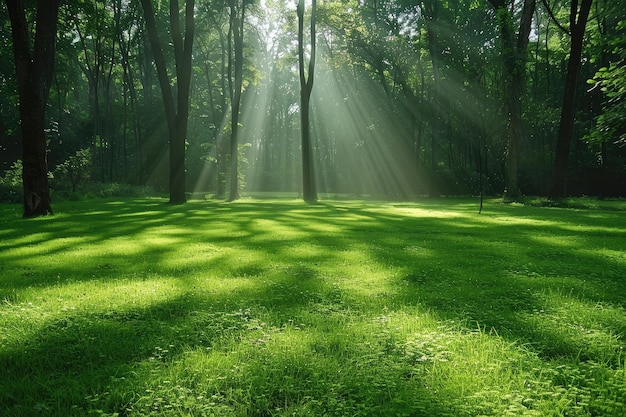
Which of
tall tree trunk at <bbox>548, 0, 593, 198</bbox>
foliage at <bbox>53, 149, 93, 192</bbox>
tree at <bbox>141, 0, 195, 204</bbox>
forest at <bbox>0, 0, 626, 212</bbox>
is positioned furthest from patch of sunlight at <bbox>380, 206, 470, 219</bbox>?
foliage at <bbox>53, 149, 93, 192</bbox>

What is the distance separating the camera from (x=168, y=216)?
44.3 feet

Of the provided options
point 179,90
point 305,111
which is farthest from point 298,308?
point 305,111

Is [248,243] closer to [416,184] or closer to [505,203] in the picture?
[505,203]

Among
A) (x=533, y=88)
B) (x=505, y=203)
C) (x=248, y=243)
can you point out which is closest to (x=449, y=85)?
(x=533, y=88)

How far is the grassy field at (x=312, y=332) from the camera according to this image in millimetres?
2436

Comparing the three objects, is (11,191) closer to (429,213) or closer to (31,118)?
(31,118)

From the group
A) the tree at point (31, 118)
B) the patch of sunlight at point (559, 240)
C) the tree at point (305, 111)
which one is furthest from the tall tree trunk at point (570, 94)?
the tree at point (31, 118)

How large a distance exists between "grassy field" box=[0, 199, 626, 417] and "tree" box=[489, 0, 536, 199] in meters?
17.0

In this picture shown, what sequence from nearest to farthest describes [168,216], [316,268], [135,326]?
1. [135,326]
2. [316,268]
3. [168,216]

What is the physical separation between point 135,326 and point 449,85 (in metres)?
36.6

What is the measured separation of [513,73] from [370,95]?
18.8 meters

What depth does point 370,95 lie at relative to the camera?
39.1m

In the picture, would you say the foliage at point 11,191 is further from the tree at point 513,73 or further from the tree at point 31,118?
the tree at point 513,73

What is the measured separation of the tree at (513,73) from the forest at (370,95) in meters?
0.08
